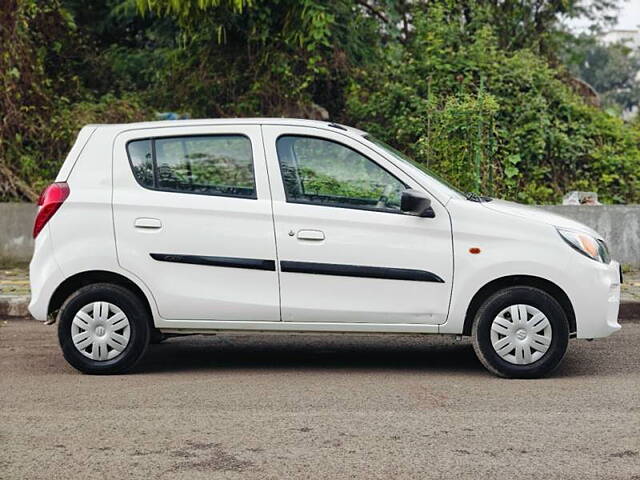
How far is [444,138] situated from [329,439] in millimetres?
7755

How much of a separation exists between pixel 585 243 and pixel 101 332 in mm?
3390

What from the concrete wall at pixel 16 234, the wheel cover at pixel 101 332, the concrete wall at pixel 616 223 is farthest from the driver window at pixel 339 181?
the concrete wall at pixel 16 234

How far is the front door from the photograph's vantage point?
7629mm

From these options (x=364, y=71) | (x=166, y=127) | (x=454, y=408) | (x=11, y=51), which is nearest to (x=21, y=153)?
(x=11, y=51)

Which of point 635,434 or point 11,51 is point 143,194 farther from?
point 11,51

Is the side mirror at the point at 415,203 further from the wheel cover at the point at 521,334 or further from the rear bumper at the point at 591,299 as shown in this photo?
the rear bumper at the point at 591,299

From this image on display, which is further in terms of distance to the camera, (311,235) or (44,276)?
(44,276)

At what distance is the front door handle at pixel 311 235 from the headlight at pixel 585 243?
1.62 m

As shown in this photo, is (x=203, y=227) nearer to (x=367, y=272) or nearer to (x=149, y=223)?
(x=149, y=223)

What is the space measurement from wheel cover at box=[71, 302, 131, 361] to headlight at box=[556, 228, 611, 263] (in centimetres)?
307

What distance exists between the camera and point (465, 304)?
25.2 feet

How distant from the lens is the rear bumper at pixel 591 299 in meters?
7.64

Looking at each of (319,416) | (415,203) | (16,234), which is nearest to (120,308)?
(319,416)

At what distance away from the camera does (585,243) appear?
305 inches
